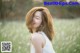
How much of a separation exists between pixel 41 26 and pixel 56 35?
20 cm

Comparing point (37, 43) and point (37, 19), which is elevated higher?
point (37, 19)

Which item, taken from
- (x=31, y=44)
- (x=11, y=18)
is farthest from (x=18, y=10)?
(x=31, y=44)

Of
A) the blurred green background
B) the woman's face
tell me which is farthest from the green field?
the woman's face

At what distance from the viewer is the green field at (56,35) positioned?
11.2ft

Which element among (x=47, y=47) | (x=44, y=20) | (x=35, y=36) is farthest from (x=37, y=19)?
(x=47, y=47)

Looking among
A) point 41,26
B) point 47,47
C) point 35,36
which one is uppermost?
point 41,26

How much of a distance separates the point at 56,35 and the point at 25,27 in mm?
357

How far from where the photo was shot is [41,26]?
3.41 m

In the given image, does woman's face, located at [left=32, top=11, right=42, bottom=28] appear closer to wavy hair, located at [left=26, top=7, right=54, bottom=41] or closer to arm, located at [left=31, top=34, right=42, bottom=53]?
wavy hair, located at [left=26, top=7, right=54, bottom=41]

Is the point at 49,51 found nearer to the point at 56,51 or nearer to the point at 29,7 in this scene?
the point at 56,51

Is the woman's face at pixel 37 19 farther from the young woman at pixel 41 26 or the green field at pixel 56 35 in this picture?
the green field at pixel 56 35

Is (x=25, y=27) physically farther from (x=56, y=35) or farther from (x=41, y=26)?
(x=56, y=35)

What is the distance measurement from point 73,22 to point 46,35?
1.09ft

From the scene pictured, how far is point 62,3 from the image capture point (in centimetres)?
340
